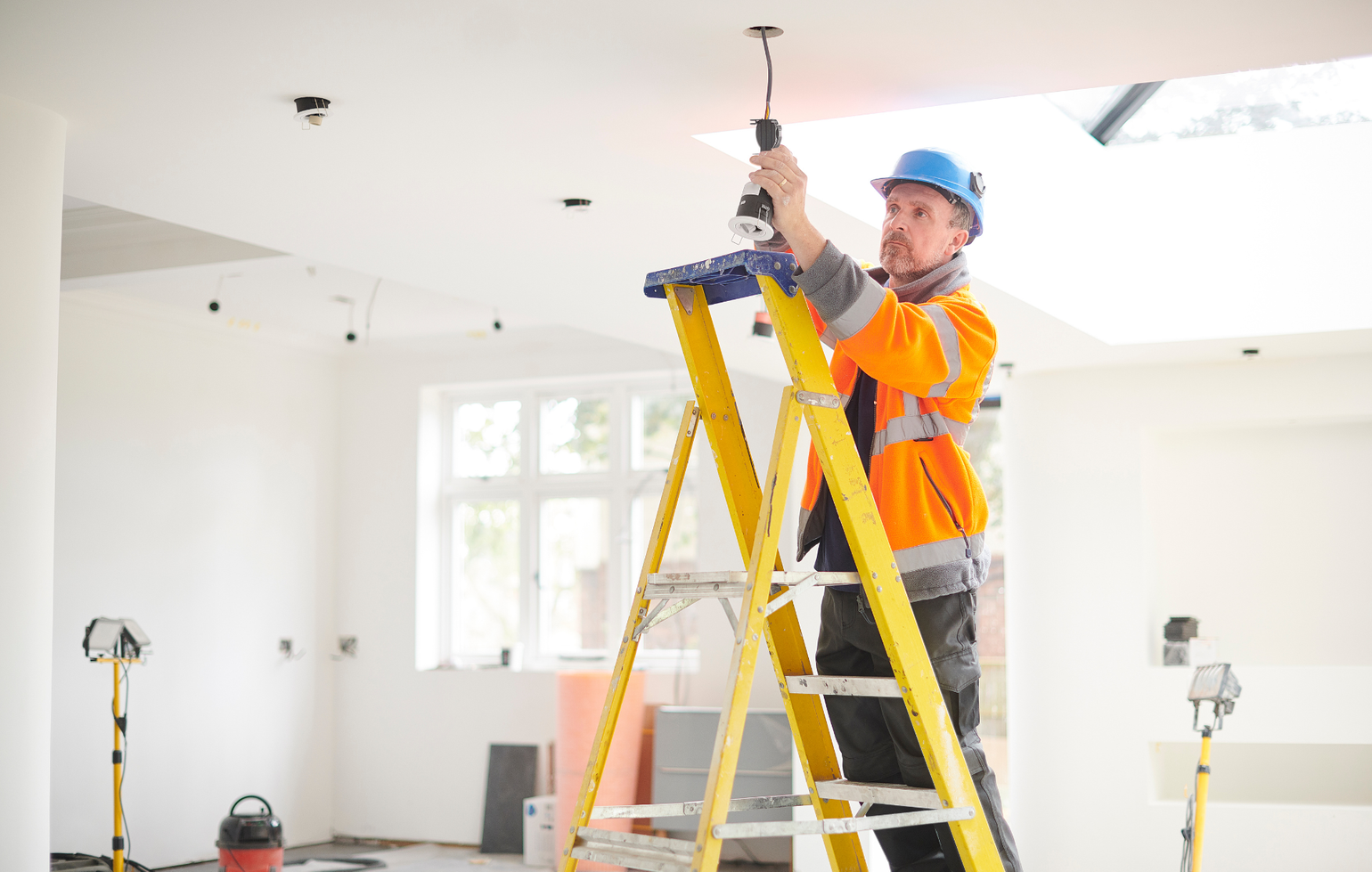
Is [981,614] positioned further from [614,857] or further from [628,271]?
[614,857]

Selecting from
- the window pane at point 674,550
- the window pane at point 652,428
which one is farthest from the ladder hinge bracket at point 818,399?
the window pane at point 652,428

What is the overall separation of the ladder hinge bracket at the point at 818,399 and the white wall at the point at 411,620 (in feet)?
16.5

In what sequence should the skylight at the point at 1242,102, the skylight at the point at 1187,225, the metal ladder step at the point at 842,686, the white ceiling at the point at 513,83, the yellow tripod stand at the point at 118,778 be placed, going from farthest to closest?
the skylight at the point at 1242,102, the yellow tripod stand at the point at 118,778, the skylight at the point at 1187,225, the white ceiling at the point at 513,83, the metal ladder step at the point at 842,686

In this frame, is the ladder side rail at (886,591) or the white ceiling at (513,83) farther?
the white ceiling at (513,83)

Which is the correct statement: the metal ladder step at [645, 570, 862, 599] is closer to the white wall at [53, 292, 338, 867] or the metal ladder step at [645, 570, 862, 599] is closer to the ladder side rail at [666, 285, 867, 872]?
the ladder side rail at [666, 285, 867, 872]

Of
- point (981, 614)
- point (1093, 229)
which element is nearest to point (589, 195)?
point (1093, 229)

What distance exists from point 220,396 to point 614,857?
6012mm

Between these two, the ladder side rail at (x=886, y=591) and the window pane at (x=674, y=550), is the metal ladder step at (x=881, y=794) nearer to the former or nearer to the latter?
the ladder side rail at (x=886, y=591)

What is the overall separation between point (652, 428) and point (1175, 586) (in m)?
3.07

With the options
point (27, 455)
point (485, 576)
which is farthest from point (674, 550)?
point (27, 455)

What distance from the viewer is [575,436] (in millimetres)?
7812

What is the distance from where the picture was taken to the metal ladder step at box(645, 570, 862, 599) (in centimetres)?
186

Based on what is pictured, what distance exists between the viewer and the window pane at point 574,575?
7.59 metres

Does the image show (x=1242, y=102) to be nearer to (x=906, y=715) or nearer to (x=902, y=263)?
(x=902, y=263)
